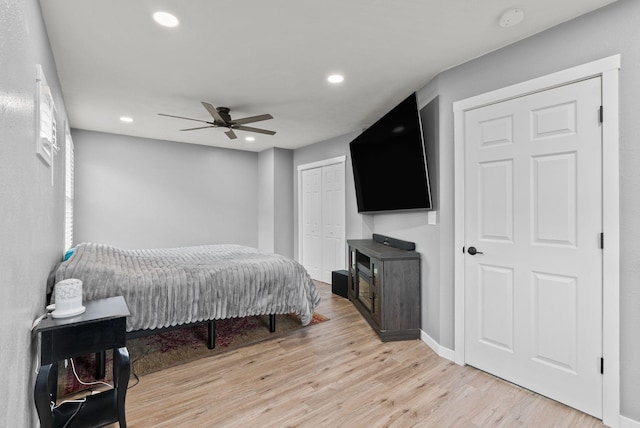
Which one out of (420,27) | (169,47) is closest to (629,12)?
(420,27)

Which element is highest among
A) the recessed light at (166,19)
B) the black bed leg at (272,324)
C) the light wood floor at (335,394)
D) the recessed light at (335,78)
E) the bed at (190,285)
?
the recessed light at (166,19)

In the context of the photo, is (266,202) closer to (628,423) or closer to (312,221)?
(312,221)

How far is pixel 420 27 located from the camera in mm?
2107

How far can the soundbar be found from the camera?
3250 mm

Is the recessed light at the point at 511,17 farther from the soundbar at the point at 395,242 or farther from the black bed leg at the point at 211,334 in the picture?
the black bed leg at the point at 211,334

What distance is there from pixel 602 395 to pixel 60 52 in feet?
14.5

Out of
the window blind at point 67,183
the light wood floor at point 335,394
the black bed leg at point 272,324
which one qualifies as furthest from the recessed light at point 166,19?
the black bed leg at point 272,324

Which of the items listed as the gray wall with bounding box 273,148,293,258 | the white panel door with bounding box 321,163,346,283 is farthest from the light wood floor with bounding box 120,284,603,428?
the gray wall with bounding box 273,148,293,258

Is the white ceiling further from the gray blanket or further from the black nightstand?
the black nightstand

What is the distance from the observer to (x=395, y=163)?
3283 millimetres

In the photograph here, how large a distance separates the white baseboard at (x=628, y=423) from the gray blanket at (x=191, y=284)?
2.37 meters

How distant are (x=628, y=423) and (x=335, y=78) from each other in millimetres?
3152

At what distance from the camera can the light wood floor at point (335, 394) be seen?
1873mm

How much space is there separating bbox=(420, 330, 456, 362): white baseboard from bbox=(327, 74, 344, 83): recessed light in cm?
256
